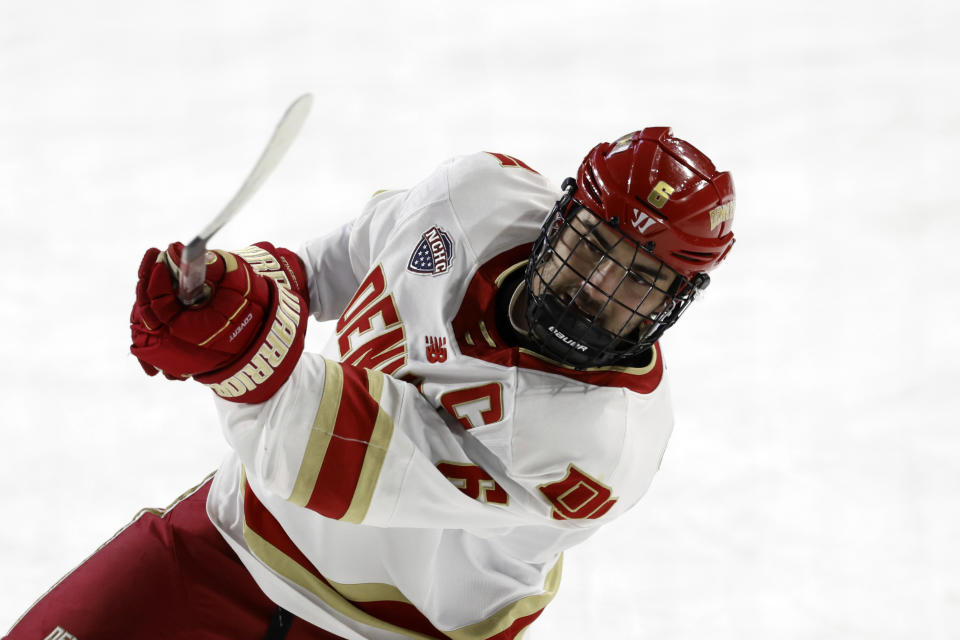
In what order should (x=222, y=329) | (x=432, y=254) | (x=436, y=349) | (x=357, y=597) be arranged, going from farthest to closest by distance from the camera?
(x=357, y=597) → (x=432, y=254) → (x=436, y=349) → (x=222, y=329)

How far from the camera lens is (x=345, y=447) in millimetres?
1628

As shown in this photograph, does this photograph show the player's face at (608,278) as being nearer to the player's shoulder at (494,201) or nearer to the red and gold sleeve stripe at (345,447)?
the player's shoulder at (494,201)

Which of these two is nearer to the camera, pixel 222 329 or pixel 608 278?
pixel 222 329

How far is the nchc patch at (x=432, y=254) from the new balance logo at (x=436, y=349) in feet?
0.44

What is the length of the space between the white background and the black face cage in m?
1.32

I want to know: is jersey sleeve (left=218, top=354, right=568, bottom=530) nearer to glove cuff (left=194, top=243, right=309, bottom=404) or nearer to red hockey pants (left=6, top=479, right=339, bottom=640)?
glove cuff (left=194, top=243, right=309, bottom=404)

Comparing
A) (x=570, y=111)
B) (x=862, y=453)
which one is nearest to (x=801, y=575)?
(x=862, y=453)

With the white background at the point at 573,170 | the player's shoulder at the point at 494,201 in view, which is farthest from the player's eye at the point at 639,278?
the white background at the point at 573,170

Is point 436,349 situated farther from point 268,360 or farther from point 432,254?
point 268,360

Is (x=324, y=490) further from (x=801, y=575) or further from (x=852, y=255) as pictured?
(x=852, y=255)

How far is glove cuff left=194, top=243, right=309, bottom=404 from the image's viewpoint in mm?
1473

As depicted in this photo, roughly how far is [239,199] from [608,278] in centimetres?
67

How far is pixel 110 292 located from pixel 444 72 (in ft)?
5.74

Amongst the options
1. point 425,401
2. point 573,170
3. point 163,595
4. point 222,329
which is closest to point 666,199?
point 425,401
